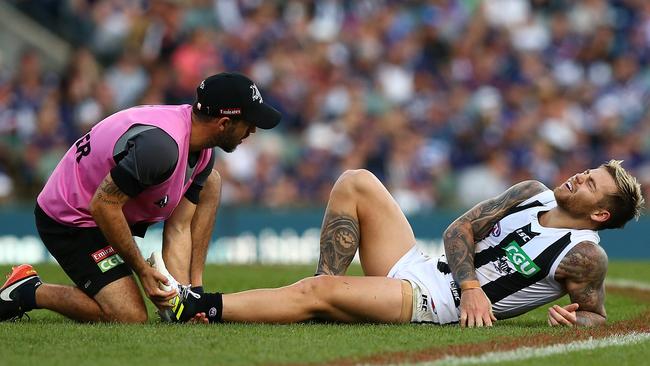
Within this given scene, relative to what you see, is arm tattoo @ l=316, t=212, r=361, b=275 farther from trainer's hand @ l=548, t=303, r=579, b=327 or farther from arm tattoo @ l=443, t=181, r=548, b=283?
trainer's hand @ l=548, t=303, r=579, b=327

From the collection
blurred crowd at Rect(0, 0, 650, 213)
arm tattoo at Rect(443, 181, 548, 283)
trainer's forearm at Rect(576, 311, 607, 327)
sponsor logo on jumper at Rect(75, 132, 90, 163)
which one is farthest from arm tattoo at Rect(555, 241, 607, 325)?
blurred crowd at Rect(0, 0, 650, 213)

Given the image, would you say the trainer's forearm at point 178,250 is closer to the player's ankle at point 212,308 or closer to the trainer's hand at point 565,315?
the player's ankle at point 212,308

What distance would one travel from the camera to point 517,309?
7.17 meters

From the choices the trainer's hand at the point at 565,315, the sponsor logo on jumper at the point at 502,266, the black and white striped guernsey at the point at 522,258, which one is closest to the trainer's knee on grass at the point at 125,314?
the black and white striped guernsey at the point at 522,258

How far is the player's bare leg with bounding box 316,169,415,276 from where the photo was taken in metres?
7.44

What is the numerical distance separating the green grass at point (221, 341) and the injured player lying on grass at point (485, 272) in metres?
0.13

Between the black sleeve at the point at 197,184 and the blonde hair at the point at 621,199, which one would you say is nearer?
the blonde hair at the point at 621,199

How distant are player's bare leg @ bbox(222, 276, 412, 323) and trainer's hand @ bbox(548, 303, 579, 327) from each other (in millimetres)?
Result: 969

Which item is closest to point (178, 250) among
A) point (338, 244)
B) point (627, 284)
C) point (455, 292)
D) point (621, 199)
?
point (338, 244)

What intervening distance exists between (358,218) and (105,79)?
929 cm

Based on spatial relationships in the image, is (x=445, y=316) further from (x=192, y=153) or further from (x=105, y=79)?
(x=105, y=79)

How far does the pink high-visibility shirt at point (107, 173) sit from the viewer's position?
6.97m

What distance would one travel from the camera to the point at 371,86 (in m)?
17.3

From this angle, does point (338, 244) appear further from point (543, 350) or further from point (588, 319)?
point (543, 350)
